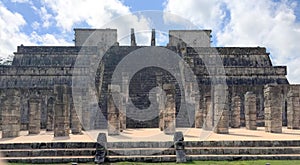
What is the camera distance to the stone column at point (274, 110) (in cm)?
1783

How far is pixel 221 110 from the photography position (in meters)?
18.2

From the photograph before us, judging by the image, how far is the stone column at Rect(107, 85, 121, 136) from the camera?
643 inches

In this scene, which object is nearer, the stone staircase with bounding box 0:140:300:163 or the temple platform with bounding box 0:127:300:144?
the stone staircase with bounding box 0:140:300:163

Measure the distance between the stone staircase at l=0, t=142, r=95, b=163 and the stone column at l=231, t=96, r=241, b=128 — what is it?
10742mm

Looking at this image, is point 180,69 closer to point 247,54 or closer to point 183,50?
point 183,50

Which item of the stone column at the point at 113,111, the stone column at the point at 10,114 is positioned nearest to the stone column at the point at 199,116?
the stone column at the point at 113,111

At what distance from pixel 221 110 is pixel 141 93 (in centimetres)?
734

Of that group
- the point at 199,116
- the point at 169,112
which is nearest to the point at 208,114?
the point at 199,116

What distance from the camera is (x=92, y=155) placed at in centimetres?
1203

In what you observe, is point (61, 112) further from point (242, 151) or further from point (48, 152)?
point (242, 151)

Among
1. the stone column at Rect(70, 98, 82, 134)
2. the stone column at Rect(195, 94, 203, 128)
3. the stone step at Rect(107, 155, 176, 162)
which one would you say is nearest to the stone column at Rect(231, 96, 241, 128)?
the stone column at Rect(195, 94, 203, 128)

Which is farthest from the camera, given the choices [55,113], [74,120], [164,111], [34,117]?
[34,117]

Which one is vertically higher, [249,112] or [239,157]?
[249,112]

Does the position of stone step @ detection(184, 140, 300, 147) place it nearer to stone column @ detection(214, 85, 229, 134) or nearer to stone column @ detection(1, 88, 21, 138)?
stone column @ detection(214, 85, 229, 134)
